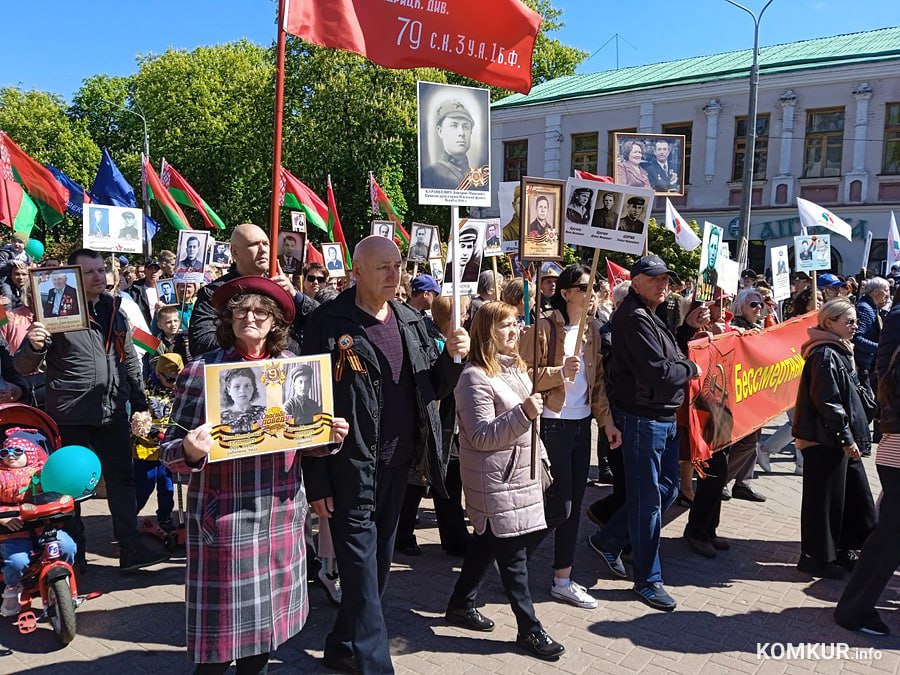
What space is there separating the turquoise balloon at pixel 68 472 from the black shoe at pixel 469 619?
2228 mm

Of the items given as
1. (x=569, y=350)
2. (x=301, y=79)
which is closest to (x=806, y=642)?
(x=569, y=350)

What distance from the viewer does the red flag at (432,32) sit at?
435 cm

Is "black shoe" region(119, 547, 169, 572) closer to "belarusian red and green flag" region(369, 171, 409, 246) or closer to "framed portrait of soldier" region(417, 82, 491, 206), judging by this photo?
"framed portrait of soldier" region(417, 82, 491, 206)

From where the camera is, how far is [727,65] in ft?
87.6

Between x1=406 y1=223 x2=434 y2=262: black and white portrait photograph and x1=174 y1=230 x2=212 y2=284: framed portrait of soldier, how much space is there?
3120mm

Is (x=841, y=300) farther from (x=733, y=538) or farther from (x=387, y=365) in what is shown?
(x=387, y=365)

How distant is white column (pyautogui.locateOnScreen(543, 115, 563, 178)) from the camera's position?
28.9 m

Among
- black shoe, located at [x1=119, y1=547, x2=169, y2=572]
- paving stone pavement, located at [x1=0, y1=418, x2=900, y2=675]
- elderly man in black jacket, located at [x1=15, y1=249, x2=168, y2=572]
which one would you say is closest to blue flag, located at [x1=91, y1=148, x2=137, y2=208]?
elderly man in black jacket, located at [x1=15, y1=249, x2=168, y2=572]

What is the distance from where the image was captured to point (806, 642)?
4133 millimetres

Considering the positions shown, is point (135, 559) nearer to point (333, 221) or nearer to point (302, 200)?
point (333, 221)

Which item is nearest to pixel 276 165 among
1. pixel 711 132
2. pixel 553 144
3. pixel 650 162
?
pixel 650 162

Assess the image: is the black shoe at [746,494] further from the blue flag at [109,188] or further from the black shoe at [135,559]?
the blue flag at [109,188]

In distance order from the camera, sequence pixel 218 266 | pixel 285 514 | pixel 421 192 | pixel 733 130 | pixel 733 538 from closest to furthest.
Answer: pixel 285 514 < pixel 421 192 < pixel 733 538 < pixel 218 266 < pixel 733 130

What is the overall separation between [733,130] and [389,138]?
12.8 meters
